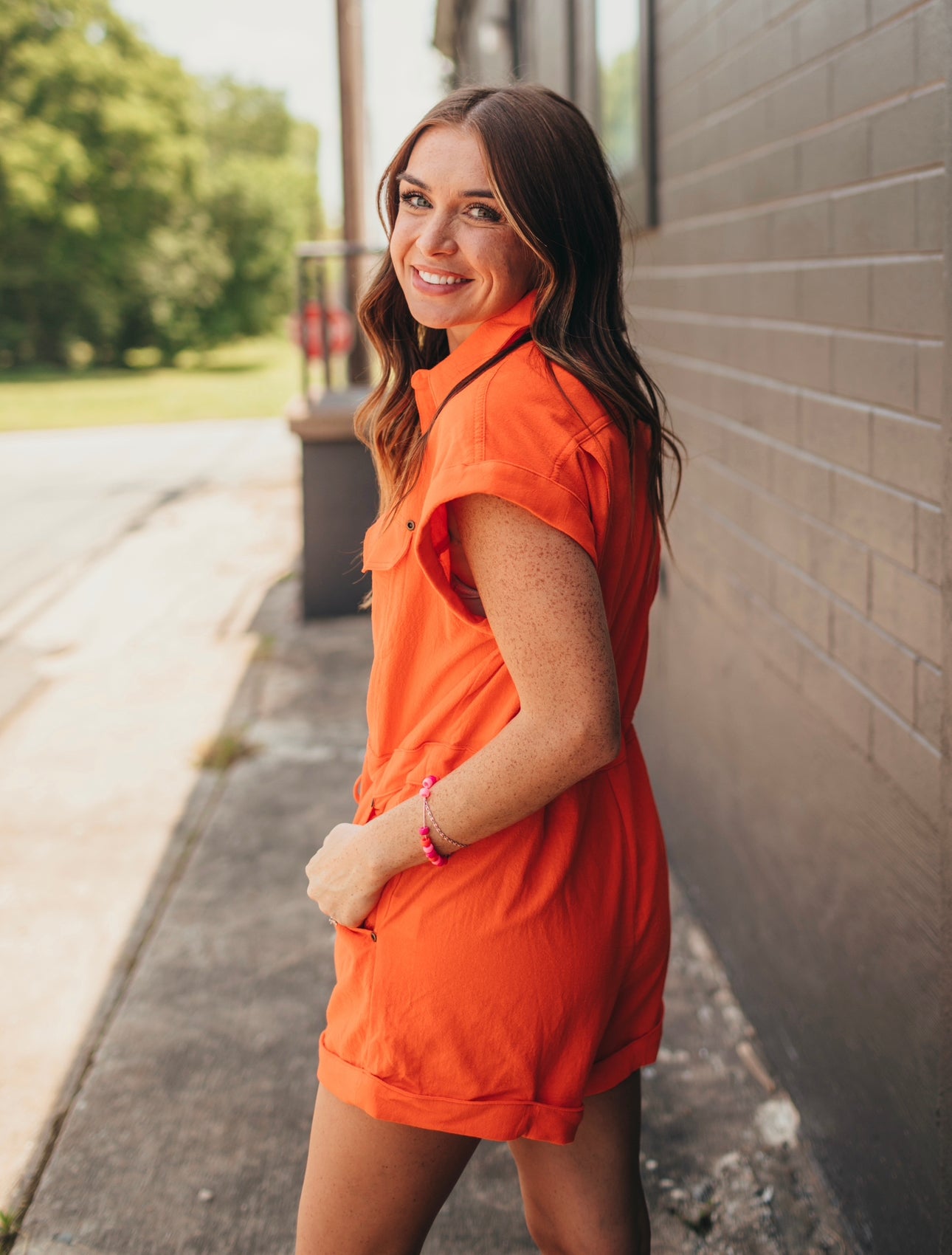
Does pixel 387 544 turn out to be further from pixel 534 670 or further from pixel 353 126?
pixel 353 126

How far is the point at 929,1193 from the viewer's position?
6.61 feet

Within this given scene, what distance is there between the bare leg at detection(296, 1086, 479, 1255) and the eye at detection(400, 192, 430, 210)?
1.08 meters

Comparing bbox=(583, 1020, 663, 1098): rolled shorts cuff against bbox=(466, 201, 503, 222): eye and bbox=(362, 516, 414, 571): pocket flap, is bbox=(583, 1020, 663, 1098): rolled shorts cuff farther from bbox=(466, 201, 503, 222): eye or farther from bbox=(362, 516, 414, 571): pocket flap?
bbox=(466, 201, 503, 222): eye

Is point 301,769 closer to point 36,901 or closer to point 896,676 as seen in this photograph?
point 36,901

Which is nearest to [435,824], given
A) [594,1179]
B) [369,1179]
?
[369,1179]

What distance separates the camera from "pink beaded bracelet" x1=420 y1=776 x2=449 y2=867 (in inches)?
54.8

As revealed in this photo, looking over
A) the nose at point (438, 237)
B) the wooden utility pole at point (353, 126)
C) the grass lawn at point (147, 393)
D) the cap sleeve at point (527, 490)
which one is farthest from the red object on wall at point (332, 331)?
the cap sleeve at point (527, 490)

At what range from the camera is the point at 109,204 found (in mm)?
36969

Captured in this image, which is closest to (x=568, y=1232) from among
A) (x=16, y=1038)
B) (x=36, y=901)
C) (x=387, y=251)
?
(x=387, y=251)

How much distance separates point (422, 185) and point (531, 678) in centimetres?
62

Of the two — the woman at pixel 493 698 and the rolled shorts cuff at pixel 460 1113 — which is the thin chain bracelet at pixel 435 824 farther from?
the rolled shorts cuff at pixel 460 1113

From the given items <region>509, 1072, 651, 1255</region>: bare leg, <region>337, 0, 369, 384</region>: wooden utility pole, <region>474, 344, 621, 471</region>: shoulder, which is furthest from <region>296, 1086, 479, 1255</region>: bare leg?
<region>337, 0, 369, 384</region>: wooden utility pole

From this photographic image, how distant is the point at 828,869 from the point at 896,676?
23.9 inches

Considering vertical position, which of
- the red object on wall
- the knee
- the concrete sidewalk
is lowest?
the concrete sidewalk
